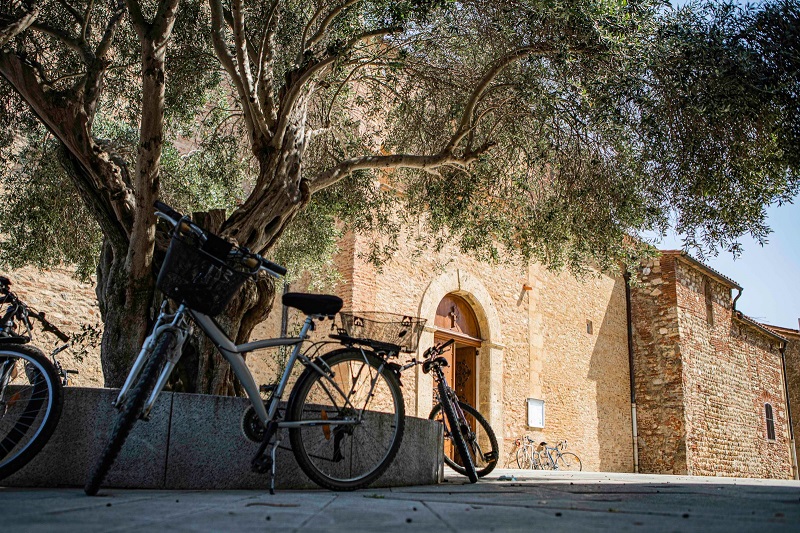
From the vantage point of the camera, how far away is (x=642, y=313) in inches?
749

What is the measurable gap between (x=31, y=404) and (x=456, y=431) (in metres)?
3.17

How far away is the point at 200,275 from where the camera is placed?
3.52 metres

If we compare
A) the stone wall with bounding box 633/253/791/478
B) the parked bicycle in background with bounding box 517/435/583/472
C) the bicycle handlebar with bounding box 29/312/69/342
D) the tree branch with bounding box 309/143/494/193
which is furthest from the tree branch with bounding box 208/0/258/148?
the stone wall with bounding box 633/253/791/478

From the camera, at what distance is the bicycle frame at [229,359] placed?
344cm

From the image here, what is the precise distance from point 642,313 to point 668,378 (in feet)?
→ 6.45

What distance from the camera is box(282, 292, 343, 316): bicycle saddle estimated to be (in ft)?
12.4

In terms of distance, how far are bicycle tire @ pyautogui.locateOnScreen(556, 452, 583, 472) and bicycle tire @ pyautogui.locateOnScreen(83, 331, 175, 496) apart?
1278 cm

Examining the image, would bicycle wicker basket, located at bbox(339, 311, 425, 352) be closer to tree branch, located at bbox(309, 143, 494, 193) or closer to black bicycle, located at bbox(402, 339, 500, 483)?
black bicycle, located at bbox(402, 339, 500, 483)

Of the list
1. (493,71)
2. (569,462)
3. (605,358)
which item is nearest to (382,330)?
(493,71)

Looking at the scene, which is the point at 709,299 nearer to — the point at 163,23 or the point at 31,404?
the point at 163,23

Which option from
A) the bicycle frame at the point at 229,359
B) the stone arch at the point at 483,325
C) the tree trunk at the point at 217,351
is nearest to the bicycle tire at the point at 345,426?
the bicycle frame at the point at 229,359

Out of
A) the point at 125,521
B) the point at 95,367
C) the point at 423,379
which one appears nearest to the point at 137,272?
the point at 125,521

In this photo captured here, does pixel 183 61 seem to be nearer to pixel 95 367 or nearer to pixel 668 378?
pixel 95 367

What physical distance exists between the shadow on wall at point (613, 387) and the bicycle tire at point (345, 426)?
541 inches
